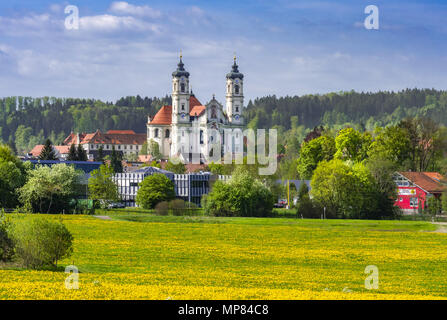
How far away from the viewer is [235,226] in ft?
240

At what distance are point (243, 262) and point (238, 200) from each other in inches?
1906

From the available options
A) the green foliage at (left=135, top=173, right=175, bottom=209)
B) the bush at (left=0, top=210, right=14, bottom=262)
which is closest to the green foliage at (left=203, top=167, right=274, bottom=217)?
the green foliage at (left=135, top=173, right=175, bottom=209)

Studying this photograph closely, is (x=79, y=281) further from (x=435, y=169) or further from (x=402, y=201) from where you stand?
(x=435, y=169)

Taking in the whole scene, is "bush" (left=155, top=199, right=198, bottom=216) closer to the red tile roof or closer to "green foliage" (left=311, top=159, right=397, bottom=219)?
"green foliage" (left=311, top=159, right=397, bottom=219)

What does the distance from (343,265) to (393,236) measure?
75.4 feet

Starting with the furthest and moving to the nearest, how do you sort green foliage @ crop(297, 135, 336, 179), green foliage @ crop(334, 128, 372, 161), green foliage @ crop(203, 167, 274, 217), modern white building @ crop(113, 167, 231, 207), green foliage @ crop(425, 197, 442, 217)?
green foliage @ crop(297, 135, 336, 179)
green foliage @ crop(334, 128, 372, 161)
modern white building @ crop(113, 167, 231, 207)
green foliage @ crop(425, 197, 442, 217)
green foliage @ crop(203, 167, 274, 217)

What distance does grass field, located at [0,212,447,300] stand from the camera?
87.4 ft

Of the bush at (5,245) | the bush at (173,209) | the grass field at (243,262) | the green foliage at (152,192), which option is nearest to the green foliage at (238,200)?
the bush at (173,209)

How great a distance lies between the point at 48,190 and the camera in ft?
300

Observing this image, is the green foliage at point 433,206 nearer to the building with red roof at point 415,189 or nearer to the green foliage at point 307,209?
the building with red roof at point 415,189

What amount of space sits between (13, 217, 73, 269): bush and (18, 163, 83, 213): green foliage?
52507 millimetres

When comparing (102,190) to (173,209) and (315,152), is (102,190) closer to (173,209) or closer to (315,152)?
(173,209)

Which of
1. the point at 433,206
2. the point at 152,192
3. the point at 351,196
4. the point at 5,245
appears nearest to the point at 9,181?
the point at 152,192
